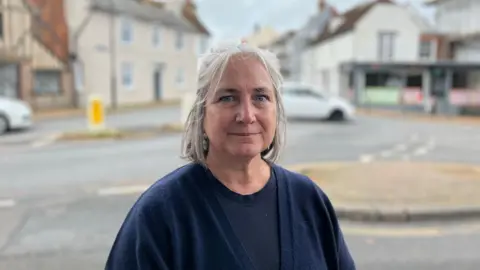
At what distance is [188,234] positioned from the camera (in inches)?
66.3

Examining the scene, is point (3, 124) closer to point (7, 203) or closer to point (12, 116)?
point (12, 116)

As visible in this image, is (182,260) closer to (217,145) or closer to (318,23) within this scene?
(217,145)

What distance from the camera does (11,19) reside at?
25531 mm

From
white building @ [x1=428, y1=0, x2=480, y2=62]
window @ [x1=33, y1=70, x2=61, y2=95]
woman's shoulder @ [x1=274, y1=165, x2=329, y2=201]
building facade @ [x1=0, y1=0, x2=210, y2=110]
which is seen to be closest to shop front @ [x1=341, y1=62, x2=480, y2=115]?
white building @ [x1=428, y1=0, x2=480, y2=62]

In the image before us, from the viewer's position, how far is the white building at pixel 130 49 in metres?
30.7

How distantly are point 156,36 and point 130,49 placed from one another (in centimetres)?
405

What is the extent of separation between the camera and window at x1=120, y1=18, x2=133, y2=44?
33.6 metres

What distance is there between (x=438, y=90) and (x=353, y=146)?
21.5 meters

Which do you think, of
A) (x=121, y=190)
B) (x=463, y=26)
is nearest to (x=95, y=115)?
(x=121, y=190)

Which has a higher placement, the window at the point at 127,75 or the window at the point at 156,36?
the window at the point at 156,36

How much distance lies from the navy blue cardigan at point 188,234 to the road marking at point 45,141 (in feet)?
44.2

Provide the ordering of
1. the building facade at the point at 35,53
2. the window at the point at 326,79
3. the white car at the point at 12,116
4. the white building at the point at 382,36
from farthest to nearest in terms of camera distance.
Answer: the window at the point at 326,79 < the white building at the point at 382,36 < the building facade at the point at 35,53 < the white car at the point at 12,116

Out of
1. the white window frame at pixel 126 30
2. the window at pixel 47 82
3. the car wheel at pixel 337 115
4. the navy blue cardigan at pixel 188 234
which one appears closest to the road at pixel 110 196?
the navy blue cardigan at pixel 188 234

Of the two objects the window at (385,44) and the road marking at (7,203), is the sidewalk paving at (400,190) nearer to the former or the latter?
the road marking at (7,203)
